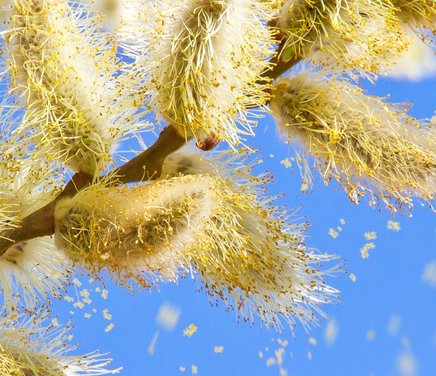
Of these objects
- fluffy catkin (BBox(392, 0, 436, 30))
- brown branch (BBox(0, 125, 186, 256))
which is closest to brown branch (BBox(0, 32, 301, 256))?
brown branch (BBox(0, 125, 186, 256))

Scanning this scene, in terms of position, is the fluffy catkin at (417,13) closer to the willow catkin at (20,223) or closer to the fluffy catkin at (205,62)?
the fluffy catkin at (205,62)

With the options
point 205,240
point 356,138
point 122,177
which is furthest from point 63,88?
point 356,138

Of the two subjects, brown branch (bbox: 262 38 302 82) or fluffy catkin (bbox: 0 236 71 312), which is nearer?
brown branch (bbox: 262 38 302 82)

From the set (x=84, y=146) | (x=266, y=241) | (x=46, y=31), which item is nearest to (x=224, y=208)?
(x=266, y=241)

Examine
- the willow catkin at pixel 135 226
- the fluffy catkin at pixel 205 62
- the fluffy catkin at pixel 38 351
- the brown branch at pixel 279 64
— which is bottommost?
the fluffy catkin at pixel 38 351

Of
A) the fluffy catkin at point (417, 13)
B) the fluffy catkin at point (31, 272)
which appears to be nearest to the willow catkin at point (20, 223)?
the fluffy catkin at point (31, 272)

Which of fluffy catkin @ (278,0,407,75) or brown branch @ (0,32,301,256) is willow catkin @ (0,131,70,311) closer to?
brown branch @ (0,32,301,256)
